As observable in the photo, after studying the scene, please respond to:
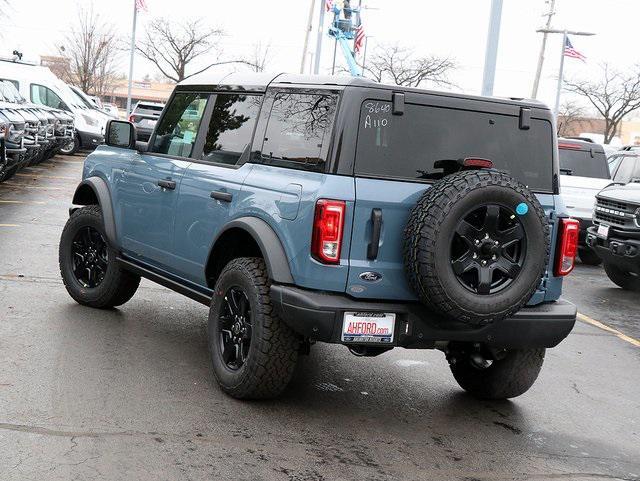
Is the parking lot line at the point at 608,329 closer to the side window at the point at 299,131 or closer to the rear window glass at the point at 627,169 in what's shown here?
the side window at the point at 299,131

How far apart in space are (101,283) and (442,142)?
347 centimetres

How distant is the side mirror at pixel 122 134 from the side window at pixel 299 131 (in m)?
1.89

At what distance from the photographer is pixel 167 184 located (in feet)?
21.3

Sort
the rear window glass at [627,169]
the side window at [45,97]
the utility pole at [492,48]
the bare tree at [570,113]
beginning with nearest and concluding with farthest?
the utility pole at [492,48] < the rear window glass at [627,169] < the side window at [45,97] < the bare tree at [570,113]

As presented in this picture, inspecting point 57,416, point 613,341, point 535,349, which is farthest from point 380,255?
point 613,341

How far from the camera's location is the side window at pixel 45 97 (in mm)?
26625

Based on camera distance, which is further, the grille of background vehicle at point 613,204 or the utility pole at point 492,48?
the utility pole at point 492,48

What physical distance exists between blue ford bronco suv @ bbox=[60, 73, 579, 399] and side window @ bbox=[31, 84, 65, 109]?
2190 cm

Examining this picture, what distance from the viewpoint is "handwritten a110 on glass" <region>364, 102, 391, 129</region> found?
5.15 metres

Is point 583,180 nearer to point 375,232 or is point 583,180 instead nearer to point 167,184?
point 167,184

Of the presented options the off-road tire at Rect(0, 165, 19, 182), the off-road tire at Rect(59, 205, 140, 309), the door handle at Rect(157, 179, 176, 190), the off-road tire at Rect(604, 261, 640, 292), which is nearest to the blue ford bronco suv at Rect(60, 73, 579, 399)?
the door handle at Rect(157, 179, 176, 190)

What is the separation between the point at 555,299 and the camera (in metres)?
5.60

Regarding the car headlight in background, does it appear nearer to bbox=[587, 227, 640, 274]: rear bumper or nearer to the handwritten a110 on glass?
bbox=[587, 227, 640, 274]: rear bumper

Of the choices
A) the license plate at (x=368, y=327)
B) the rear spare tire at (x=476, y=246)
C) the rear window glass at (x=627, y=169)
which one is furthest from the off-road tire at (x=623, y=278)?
the license plate at (x=368, y=327)
